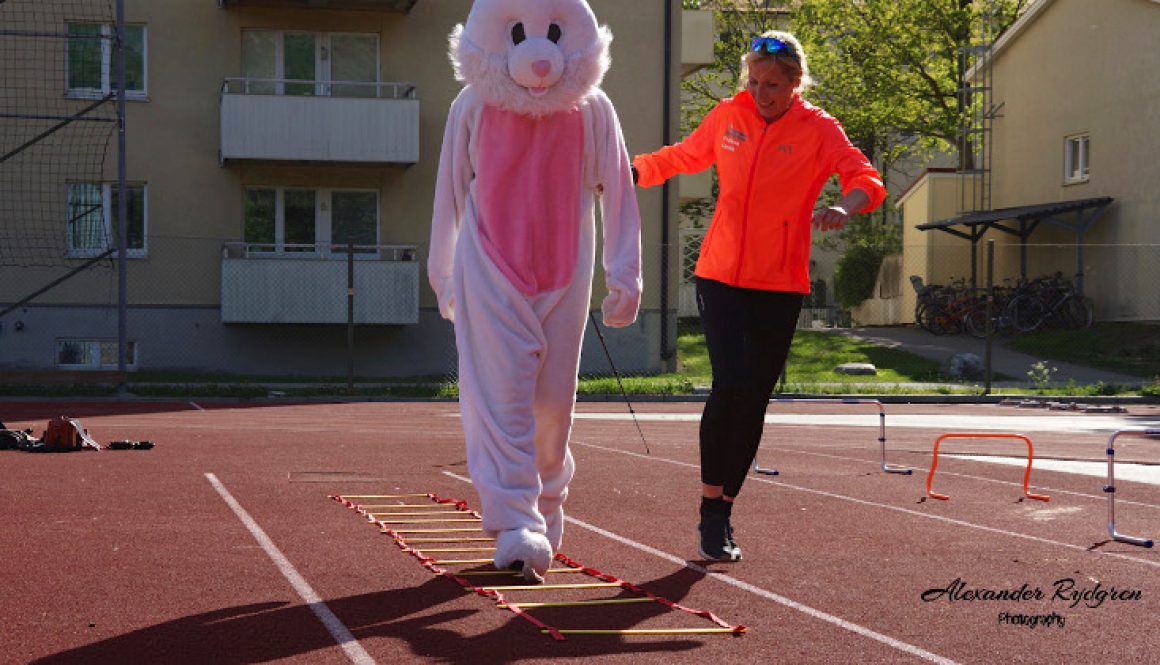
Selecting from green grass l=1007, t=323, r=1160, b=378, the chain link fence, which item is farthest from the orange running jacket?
green grass l=1007, t=323, r=1160, b=378

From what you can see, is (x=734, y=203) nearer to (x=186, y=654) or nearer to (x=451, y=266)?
(x=451, y=266)

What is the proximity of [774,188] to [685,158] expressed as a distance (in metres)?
0.53

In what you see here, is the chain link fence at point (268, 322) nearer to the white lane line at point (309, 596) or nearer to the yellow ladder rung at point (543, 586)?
the white lane line at point (309, 596)

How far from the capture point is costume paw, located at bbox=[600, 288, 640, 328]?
702 centimetres

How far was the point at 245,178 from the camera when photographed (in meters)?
29.9

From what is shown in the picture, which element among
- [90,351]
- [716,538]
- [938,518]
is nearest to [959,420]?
[938,518]

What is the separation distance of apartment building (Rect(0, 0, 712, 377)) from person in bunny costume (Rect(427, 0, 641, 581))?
21.4 m

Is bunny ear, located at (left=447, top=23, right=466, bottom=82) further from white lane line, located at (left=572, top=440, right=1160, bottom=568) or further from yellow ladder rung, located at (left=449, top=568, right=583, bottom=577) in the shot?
white lane line, located at (left=572, top=440, right=1160, bottom=568)

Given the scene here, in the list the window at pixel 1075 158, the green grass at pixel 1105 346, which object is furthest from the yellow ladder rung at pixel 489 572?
the window at pixel 1075 158

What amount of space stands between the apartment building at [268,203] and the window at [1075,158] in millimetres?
12133

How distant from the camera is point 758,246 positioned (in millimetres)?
7371

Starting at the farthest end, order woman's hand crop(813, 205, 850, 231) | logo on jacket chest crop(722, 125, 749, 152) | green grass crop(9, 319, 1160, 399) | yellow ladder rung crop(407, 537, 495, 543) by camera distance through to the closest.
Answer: green grass crop(9, 319, 1160, 399) < yellow ladder rung crop(407, 537, 495, 543) < logo on jacket chest crop(722, 125, 749, 152) < woman's hand crop(813, 205, 850, 231)

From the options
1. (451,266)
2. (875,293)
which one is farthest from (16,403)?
(875,293)

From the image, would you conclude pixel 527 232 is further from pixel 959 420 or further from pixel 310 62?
pixel 310 62
